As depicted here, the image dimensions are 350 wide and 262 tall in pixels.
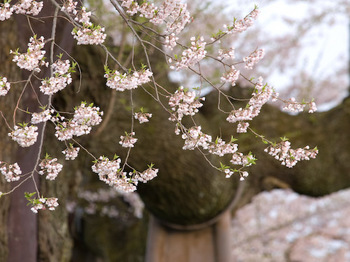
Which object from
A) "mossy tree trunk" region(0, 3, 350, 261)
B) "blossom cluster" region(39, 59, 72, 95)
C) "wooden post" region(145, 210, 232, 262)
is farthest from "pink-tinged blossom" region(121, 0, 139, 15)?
"wooden post" region(145, 210, 232, 262)

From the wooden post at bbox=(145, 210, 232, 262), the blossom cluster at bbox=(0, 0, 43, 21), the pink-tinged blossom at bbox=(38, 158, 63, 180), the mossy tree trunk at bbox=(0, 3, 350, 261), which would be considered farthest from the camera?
the wooden post at bbox=(145, 210, 232, 262)

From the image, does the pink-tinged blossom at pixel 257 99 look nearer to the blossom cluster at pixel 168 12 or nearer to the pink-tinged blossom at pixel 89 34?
the blossom cluster at pixel 168 12

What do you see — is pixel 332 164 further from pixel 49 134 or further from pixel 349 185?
pixel 49 134

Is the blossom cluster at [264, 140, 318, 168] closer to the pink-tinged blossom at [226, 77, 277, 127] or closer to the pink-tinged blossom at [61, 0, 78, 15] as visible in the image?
the pink-tinged blossom at [226, 77, 277, 127]

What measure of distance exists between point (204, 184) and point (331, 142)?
1187mm

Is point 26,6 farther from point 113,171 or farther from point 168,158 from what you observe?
point 168,158

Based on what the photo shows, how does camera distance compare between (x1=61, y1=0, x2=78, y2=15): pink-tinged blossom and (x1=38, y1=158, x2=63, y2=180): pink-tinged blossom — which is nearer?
(x1=61, y1=0, x2=78, y2=15): pink-tinged blossom

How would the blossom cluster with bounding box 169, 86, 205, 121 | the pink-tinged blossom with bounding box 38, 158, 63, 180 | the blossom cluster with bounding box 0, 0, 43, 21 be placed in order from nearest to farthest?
1. the blossom cluster with bounding box 0, 0, 43, 21
2. the blossom cluster with bounding box 169, 86, 205, 121
3. the pink-tinged blossom with bounding box 38, 158, 63, 180

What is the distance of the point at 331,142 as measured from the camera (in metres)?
4.03

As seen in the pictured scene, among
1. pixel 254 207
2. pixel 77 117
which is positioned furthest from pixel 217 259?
pixel 254 207

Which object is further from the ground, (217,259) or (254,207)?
(254,207)

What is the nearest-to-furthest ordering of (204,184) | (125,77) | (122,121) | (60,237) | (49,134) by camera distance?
(125,77) → (49,134) → (60,237) → (122,121) → (204,184)

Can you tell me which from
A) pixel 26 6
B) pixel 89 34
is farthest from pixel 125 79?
pixel 26 6

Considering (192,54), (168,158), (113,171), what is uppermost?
(168,158)
